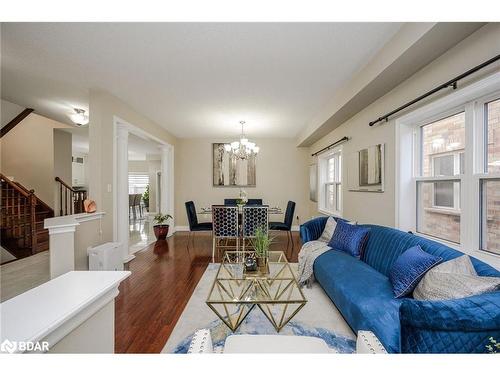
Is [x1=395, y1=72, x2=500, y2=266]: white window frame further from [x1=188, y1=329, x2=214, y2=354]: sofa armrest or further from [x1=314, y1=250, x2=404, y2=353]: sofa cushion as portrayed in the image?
[x1=188, y1=329, x2=214, y2=354]: sofa armrest

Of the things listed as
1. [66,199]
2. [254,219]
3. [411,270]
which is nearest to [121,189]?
[254,219]

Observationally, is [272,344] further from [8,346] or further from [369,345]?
[8,346]

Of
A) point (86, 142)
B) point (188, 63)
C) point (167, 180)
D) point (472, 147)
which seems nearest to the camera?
point (472, 147)

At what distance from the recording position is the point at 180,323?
205cm

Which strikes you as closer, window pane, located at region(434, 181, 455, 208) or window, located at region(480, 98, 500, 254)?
window, located at region(480, 98, 500, 254)

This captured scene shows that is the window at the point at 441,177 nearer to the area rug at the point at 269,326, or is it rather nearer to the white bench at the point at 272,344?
the area rug at the point at 269,326

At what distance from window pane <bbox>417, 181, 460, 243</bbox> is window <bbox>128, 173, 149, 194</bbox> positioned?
11314mm

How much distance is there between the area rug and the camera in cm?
178

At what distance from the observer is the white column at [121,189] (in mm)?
3641

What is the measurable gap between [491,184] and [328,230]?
1.91 metres

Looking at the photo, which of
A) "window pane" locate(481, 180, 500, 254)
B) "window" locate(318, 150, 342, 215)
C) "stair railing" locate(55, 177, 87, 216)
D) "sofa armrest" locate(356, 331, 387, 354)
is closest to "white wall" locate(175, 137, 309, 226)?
"window" locate(318, 150, 342, 215)

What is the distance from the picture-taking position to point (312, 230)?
3.49 metres
